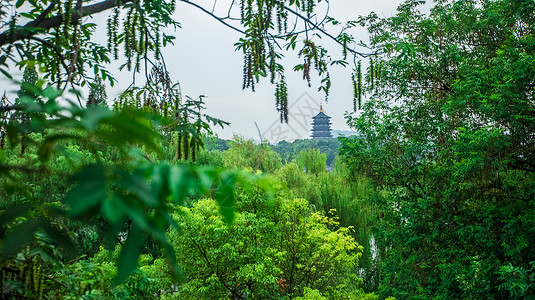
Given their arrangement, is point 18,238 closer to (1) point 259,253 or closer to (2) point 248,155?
(1) point 259,253

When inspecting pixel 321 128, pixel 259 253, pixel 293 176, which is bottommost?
pixel 259 253

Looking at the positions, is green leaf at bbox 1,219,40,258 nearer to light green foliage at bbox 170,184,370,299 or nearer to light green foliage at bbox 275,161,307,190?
light green foliage at bbox 170,184,370,299

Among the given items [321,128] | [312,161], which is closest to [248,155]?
[312,161]

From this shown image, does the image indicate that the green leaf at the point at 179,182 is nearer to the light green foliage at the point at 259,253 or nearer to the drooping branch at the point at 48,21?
the drooping branch at the point at 48,21

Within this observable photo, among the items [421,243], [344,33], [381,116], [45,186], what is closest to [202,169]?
[344,33]

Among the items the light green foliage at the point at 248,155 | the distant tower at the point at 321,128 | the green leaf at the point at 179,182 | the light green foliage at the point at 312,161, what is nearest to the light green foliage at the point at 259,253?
the light green foliage at the point at 248,155

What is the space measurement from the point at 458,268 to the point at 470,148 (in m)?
2.06

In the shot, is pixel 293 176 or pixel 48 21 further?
pixel 293 176

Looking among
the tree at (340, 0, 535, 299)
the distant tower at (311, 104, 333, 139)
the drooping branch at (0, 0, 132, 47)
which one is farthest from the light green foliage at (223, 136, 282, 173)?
the distant tower at (311, 104, 333, 139)

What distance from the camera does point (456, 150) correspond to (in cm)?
686

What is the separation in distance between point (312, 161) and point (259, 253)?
10.0 m

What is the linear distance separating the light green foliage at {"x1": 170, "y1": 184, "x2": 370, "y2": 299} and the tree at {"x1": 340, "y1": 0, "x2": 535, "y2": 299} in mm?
1260

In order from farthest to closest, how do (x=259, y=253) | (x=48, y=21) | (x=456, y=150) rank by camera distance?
(x=259, y=253), (x=456, y=150), (x=48, y=21)

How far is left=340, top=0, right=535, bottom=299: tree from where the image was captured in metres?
6.40
